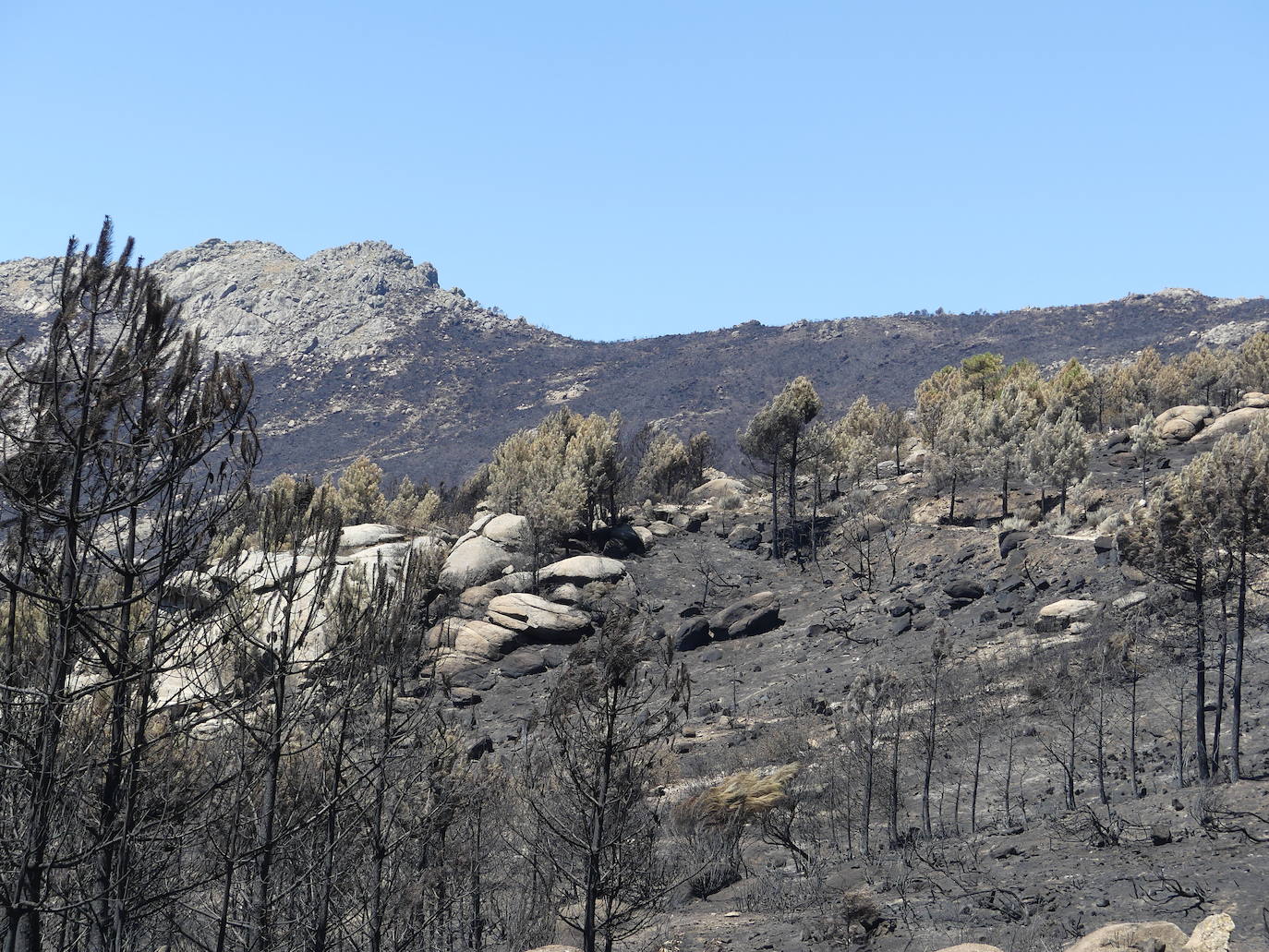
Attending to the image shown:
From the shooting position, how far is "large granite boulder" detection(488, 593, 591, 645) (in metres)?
51.3

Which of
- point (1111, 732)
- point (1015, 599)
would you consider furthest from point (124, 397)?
point (1015, 599)

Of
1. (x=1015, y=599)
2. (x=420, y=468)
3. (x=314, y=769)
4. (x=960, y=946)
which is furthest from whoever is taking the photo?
(x=420, y=468)

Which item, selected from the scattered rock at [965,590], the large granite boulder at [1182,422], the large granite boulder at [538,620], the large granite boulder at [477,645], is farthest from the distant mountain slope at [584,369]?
the scattered rock at [965,590]

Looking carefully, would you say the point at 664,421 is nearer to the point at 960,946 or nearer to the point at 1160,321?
the point at 1160,321

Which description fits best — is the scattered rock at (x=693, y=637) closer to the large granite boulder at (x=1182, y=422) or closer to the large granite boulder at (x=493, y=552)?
the large granite boulder at (x=493, y=552)

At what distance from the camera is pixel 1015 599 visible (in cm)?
4453

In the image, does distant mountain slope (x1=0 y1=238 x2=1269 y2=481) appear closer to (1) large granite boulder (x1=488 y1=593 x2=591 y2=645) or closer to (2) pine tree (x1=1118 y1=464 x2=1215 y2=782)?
(1) large granite boulder (x1=488 y1=593 x2=591 y2=645)

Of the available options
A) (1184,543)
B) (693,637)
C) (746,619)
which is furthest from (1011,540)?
(1184,543)

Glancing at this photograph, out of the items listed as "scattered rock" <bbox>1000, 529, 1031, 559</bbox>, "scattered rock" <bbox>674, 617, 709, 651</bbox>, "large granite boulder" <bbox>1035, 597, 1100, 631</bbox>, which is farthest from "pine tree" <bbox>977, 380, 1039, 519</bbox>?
"scattered rock" <bbox>674, 617, 709, 651</bbox>

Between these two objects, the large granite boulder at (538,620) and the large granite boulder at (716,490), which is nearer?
the large granite boulder at (538,620)

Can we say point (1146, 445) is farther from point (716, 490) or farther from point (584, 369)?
point (584, 369)

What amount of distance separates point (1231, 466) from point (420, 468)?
124m

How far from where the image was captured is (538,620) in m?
51.6

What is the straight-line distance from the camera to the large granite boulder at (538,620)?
51281mm
